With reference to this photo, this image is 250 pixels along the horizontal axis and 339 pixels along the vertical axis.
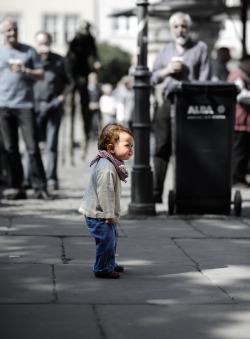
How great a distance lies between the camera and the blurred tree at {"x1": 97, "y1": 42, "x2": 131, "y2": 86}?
51.8 meters

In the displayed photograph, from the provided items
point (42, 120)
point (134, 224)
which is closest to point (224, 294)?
point (134, 224)

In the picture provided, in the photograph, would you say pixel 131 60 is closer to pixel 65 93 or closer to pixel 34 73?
pixel 65 93

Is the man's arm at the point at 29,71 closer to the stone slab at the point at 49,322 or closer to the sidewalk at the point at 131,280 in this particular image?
the sidewalk at the point at 131,280

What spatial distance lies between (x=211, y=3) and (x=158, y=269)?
8.42m

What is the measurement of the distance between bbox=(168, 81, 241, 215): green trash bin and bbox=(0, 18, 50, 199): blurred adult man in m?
2.01

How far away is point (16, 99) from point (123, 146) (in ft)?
14.1

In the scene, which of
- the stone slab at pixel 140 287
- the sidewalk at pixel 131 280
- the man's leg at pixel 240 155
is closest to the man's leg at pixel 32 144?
the sidewalk at pixel 131 280

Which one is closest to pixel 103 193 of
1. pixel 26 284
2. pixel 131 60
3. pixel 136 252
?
pixel 26 284

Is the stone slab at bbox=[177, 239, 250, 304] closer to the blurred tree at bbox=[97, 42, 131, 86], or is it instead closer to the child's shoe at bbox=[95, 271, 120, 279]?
the child's shoe at bbox=[95, 271, 120, 279]

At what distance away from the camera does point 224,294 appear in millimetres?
5137

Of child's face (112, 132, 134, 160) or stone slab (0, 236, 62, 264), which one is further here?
stone slab (0, 236, 62, 264)

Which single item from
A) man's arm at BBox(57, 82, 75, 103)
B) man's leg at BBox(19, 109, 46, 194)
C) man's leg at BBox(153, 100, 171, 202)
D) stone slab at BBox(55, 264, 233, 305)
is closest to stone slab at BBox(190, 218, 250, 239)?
man's leg at BBox(153, 100, 171, 202)

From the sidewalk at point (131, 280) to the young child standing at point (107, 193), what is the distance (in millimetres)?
151

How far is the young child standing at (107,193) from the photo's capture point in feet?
17.9
